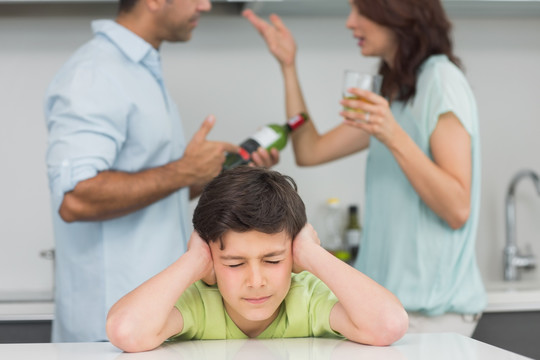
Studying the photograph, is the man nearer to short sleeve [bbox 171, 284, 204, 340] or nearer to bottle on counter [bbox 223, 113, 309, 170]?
bottle on counter [bbox 223, 113, 309, 170]

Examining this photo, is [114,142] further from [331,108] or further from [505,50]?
[505,50]

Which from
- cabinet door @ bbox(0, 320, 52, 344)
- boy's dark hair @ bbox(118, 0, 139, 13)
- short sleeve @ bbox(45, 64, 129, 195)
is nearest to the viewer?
short sleeve @ bbox(45, 64, 129, 195)

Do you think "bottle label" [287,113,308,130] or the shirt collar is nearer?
the shirt collar

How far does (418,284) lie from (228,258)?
0.59 meters

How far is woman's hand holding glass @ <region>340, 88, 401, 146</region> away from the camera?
55.6 inches

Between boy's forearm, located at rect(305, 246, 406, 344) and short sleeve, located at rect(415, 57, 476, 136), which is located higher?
short sleeve, located at rect(415, 57, 476, 136)

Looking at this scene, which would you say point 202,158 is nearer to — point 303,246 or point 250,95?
point 303,246

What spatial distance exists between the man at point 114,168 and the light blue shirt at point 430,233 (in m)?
0.39

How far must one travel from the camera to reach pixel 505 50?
2391mm

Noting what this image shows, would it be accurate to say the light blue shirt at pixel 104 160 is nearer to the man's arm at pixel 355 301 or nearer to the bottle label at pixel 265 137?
the bottle label at pixel 265 137

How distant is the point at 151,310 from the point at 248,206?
199mm

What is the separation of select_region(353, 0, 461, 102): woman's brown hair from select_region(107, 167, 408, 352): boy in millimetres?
564

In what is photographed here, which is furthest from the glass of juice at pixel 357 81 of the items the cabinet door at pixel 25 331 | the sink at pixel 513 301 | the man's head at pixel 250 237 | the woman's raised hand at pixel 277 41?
the cabinet door at pixel 25 331

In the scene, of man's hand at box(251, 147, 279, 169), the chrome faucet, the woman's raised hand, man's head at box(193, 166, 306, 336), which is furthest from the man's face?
the chrome faucet
